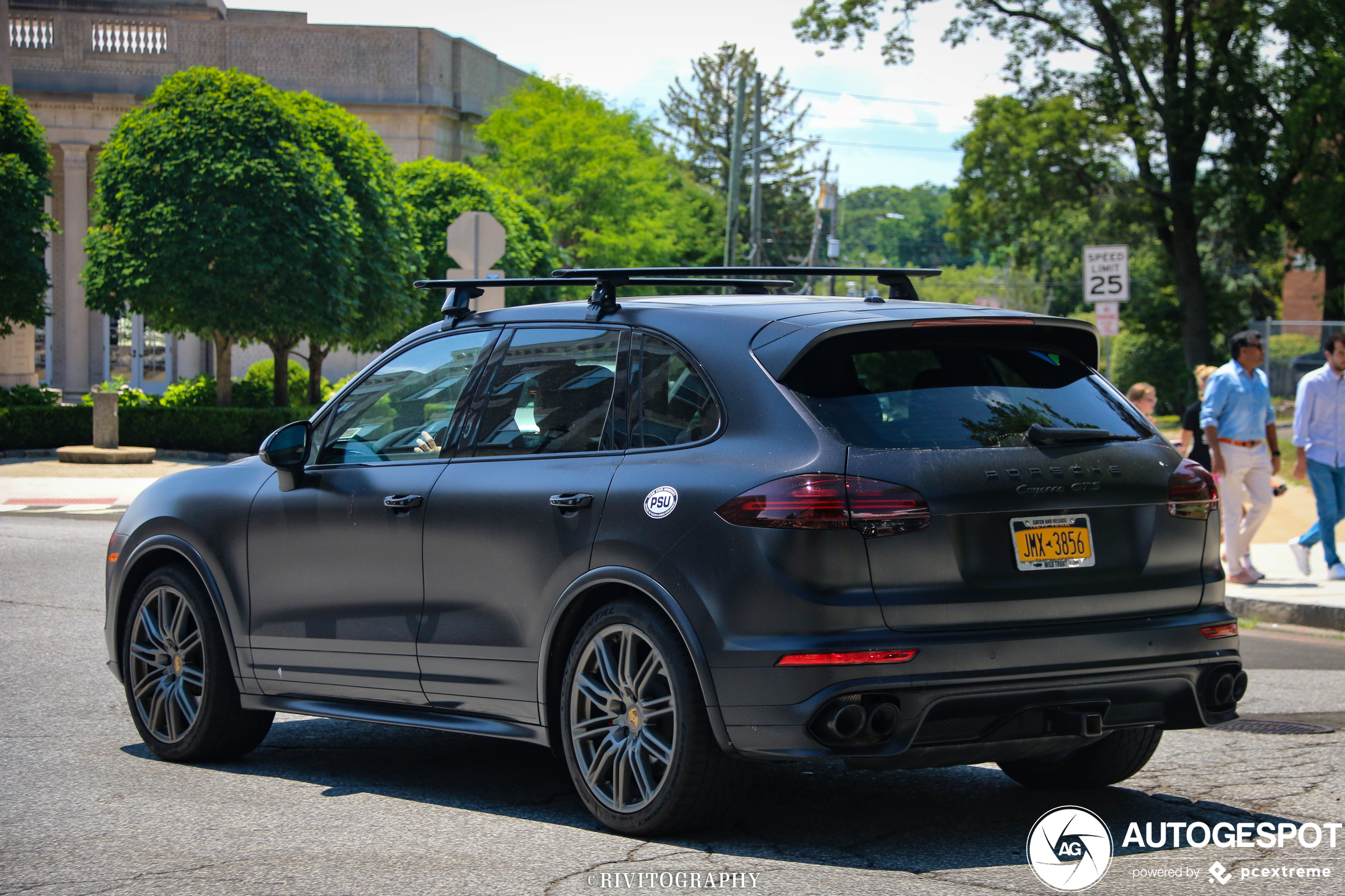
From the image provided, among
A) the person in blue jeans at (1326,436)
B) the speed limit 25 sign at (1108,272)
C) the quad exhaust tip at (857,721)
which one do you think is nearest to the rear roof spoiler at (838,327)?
the quad exhaust tip at (857,721)

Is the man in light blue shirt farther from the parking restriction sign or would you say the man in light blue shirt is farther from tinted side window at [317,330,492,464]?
tinted side window at [317,330,492,464]

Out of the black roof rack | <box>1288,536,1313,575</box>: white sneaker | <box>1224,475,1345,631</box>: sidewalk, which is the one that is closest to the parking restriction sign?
<box>1224,475,1345,631</box>: sidewalk

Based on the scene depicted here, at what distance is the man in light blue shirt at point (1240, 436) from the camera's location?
489 inches

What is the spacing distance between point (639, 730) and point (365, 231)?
90.7 feet

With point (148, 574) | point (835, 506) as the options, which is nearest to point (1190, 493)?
point (835, 506)

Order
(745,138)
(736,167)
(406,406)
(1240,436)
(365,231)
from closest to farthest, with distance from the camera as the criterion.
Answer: (406,406), (1240,436), (365,231), (736,167), (745,138)

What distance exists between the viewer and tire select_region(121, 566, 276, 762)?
6320 millimetres

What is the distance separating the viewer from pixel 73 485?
22.7 metres

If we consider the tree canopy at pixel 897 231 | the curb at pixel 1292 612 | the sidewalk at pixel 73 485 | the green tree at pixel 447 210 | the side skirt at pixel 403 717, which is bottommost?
the sidewalk at pixel 73 485

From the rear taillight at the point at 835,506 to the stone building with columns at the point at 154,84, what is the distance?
153 feet

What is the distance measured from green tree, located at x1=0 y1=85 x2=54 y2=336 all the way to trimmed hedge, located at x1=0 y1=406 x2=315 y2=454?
2371 millimetres

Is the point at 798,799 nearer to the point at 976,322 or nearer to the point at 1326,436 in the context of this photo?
the point at 976,322

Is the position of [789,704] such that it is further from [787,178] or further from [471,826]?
[787,178]

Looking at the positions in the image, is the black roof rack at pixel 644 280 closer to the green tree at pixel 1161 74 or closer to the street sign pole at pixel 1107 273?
the street sign pole at pixel 1107 273
